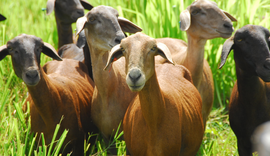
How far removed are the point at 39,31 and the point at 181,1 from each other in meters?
2.94

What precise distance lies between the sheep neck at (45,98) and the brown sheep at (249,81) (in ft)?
5.97

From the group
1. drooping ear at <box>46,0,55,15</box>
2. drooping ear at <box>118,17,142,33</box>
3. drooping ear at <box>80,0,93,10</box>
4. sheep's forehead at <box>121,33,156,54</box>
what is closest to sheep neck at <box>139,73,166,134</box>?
sheep's forehead at <box>121,33,156,54</box>

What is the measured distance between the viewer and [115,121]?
3.74 meters

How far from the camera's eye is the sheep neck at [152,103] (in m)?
2.73

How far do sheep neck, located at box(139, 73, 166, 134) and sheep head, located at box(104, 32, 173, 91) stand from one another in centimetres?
14

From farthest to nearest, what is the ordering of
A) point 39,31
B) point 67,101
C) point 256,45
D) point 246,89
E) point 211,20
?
point 39,31 < point 211,20 < point 67,101 < point 246,89 < point 256,45

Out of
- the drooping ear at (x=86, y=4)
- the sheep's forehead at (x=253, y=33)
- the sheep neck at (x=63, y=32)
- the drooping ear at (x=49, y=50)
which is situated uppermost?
the drooping ear at (x=86, y=4)

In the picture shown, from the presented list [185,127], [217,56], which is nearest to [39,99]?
[185,127]

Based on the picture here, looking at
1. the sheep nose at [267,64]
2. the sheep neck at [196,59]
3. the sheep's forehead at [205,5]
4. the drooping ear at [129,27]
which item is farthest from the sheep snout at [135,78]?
the sheep's forehead at [205,5]

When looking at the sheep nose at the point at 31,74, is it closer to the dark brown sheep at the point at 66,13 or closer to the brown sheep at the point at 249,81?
the brown sheep at the point at 249,81

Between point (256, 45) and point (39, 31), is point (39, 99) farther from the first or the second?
point (39, 31)

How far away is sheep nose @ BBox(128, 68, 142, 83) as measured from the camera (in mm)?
2398

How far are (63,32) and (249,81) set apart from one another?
3.29m

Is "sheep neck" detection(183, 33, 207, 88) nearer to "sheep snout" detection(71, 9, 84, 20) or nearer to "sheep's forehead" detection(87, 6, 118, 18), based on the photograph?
"sheep's forehead" detection(87, 6, 118, 18)
